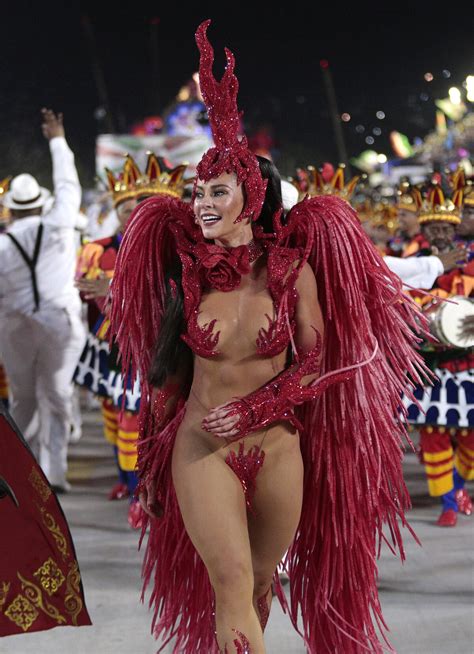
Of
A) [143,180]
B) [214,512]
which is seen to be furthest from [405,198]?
[214,512]

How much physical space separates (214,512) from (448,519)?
389 cm

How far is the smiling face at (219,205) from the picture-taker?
11.3 ft

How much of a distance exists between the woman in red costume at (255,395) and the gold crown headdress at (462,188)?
3.52 metres

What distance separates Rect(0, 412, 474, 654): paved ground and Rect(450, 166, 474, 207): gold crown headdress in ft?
7.09

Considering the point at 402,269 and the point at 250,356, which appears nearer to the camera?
the point at 250,356

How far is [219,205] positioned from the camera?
344 centimetres

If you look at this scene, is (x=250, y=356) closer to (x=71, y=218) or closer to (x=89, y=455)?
(x=71, y=218)

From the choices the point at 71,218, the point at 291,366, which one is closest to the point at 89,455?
the point at 71,218

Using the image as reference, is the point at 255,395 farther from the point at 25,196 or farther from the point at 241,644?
the point at 25,196

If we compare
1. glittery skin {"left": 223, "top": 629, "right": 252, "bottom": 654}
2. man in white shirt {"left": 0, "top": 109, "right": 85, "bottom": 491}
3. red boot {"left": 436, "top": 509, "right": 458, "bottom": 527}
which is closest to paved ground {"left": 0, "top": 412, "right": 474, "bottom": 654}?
red boot {"left": 436, "top": 509, "right": 458, "bottom": 527}

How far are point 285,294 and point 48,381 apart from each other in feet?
15.8

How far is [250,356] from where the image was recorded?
11.3 feet

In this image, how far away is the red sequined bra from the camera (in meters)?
3.42

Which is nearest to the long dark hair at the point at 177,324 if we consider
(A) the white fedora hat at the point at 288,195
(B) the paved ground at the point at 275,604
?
(A) the white fedora hat at the point at 288,195
